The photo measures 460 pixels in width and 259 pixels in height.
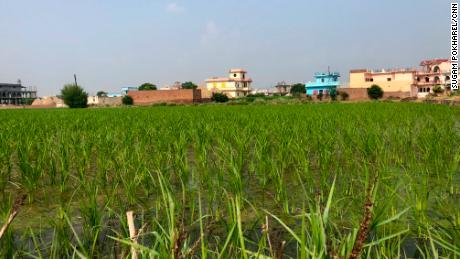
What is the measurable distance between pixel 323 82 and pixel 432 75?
1597 cm

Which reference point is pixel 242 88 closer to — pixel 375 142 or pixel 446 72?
pixel 446 72

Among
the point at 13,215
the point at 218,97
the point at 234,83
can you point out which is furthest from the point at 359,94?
the point at 13,215

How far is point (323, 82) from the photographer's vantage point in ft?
197

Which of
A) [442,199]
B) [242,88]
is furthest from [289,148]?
[242,88]

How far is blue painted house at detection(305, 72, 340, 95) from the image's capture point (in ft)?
194

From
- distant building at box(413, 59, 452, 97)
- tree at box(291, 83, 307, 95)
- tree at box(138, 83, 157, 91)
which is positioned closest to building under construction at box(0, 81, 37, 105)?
tree at box(138, 83, 157, 91)

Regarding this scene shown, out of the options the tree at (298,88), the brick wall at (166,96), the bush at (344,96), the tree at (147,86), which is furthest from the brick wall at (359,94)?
the tree at (147,86)

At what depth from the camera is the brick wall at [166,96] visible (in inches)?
1692

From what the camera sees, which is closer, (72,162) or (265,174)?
(265,174)

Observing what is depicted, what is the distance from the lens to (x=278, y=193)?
2.38 m

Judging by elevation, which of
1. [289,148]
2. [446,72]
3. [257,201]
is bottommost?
[257,201]

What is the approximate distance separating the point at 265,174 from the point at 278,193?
481mm

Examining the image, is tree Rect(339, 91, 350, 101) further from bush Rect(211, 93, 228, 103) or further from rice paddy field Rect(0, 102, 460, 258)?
rice paddy field Rect(0, 102, 460, 258)

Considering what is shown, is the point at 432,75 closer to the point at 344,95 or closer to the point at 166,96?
the point at 344,95
